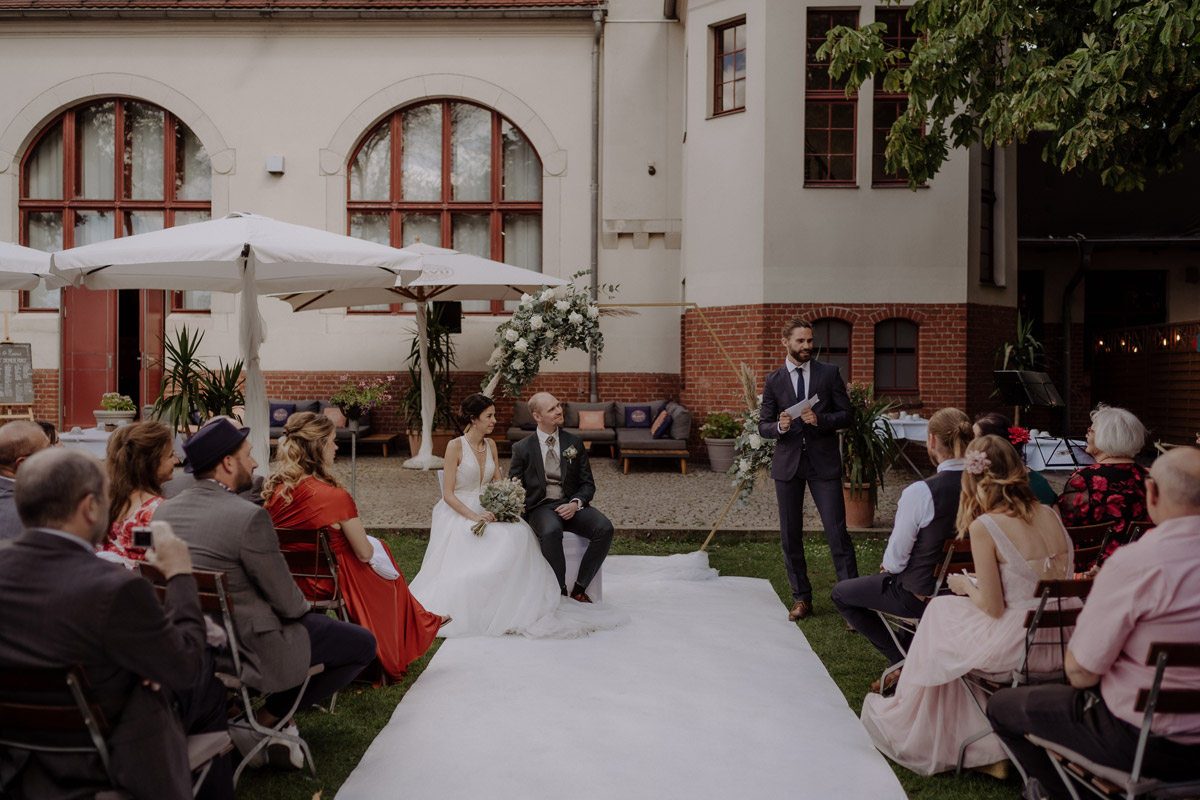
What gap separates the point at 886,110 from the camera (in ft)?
44.2

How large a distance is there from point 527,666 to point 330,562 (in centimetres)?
134

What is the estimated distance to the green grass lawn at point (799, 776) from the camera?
365 cm

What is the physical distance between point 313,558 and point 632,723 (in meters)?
1.62

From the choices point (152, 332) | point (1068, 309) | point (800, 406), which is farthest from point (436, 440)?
point (1068, 309)

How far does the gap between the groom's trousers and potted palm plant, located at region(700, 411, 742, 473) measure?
24.0ft

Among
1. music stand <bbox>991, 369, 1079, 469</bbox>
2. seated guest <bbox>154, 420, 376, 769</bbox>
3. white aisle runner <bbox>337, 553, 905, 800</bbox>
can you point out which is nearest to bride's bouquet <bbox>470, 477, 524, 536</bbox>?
white aisle runner <bbox>337, 553, 905, 800</bbox>

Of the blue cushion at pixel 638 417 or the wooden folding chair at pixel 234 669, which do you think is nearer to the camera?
the wooden folding chair at pixel 234 669

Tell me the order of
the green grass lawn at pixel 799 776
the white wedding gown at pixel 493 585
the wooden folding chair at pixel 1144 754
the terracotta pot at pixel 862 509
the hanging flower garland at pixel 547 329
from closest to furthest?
1. the wooden folding chair at pixel 1144 754
2. the green grass lawn at pixel 799 776
3. the white wedding gown at pixel 493 585
4. the terracotta pot at pixel 862 509
5. the hanging flower garland at pixel 547 329

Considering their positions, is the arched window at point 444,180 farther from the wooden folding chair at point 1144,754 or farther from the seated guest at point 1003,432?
the wooden folding chair at point 1144,754

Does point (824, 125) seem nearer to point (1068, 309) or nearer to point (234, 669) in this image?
point (1068, 309)

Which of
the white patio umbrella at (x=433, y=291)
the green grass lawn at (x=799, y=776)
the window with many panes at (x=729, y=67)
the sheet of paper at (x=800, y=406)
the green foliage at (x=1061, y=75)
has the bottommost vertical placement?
the green grass lawn at (x=799, y=776)

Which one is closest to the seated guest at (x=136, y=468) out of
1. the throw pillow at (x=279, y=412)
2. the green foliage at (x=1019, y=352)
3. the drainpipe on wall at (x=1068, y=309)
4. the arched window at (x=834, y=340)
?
the arched window at (x=834, y=340)

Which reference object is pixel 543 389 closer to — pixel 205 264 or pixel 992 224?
pixel 992 224

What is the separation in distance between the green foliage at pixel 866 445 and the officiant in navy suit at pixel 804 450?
7.51ft
